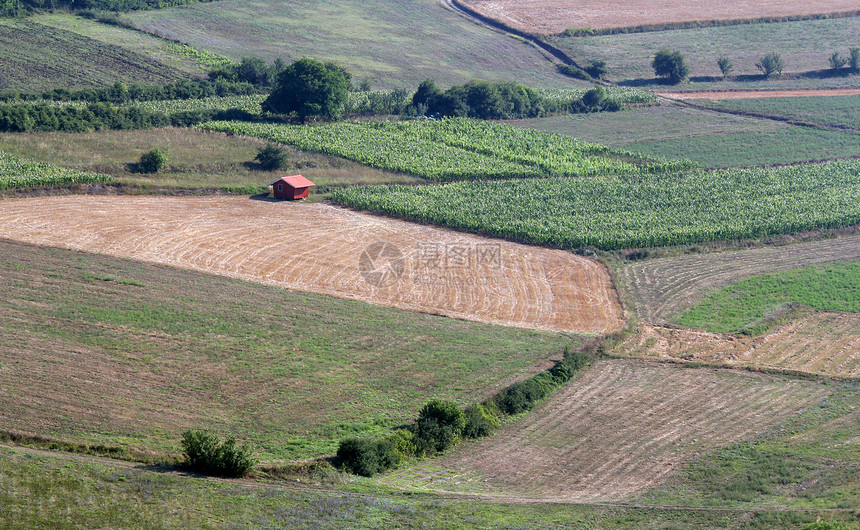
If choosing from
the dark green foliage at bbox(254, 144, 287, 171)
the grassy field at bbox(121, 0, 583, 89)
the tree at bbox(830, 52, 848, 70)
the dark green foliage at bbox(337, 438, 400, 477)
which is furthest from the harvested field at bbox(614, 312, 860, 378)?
the tree at bbox(830, 52, 848, 70)

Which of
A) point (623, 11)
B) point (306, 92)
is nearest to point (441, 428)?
point (306, 92)

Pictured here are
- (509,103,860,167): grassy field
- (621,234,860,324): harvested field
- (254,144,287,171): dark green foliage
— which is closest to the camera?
(621,234,860,324): harvested field

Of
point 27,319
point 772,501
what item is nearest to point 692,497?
point 772,501

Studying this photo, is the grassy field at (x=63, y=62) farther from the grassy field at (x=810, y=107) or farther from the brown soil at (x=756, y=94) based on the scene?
the grassy field at (x=810, y=107)

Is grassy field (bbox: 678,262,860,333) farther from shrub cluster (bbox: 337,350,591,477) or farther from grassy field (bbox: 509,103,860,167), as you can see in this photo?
grassy field (bbox: 509,103,860,167)

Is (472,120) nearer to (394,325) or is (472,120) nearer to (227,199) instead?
(227,199)

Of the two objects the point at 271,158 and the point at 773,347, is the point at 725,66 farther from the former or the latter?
the point at 773,347
